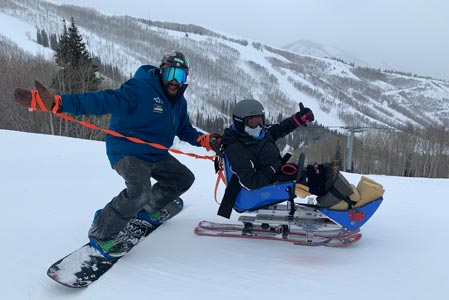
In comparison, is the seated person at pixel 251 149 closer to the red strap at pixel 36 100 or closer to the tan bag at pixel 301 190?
the tan bag at pixel 301 190

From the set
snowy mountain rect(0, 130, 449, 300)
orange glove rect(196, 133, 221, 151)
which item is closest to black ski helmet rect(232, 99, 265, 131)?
orange glove rect(196, 133, 221, 151)

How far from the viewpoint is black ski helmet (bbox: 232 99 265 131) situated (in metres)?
3.44

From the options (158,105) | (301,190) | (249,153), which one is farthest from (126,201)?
(301,190)

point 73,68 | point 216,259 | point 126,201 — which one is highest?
point 73,68

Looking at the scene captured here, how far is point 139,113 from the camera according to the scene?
3.29 m

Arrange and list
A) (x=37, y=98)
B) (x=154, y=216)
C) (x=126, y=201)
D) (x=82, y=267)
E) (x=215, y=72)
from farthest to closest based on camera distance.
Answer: (x=215, y=72)
(x=154, y=216)
(x=126, y=201)
(x=82, y=267)
(x=37, y=98)

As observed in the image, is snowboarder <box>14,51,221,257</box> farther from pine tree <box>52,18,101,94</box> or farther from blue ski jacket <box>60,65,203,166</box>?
pine tree <box>52,18,101,94</box>

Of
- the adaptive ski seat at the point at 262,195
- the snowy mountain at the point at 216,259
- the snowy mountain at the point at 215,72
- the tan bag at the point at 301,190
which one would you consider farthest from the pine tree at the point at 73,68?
the snowy mountain at the point at 215,72

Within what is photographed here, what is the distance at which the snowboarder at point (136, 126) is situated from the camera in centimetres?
305

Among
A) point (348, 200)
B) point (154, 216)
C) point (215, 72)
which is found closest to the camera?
point (348, 200)

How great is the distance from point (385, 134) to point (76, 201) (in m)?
64.2

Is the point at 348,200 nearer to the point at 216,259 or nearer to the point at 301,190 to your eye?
the point at 301,190

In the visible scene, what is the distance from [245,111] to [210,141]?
0.53m

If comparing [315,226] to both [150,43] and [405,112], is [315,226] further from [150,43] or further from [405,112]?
[405,112]
